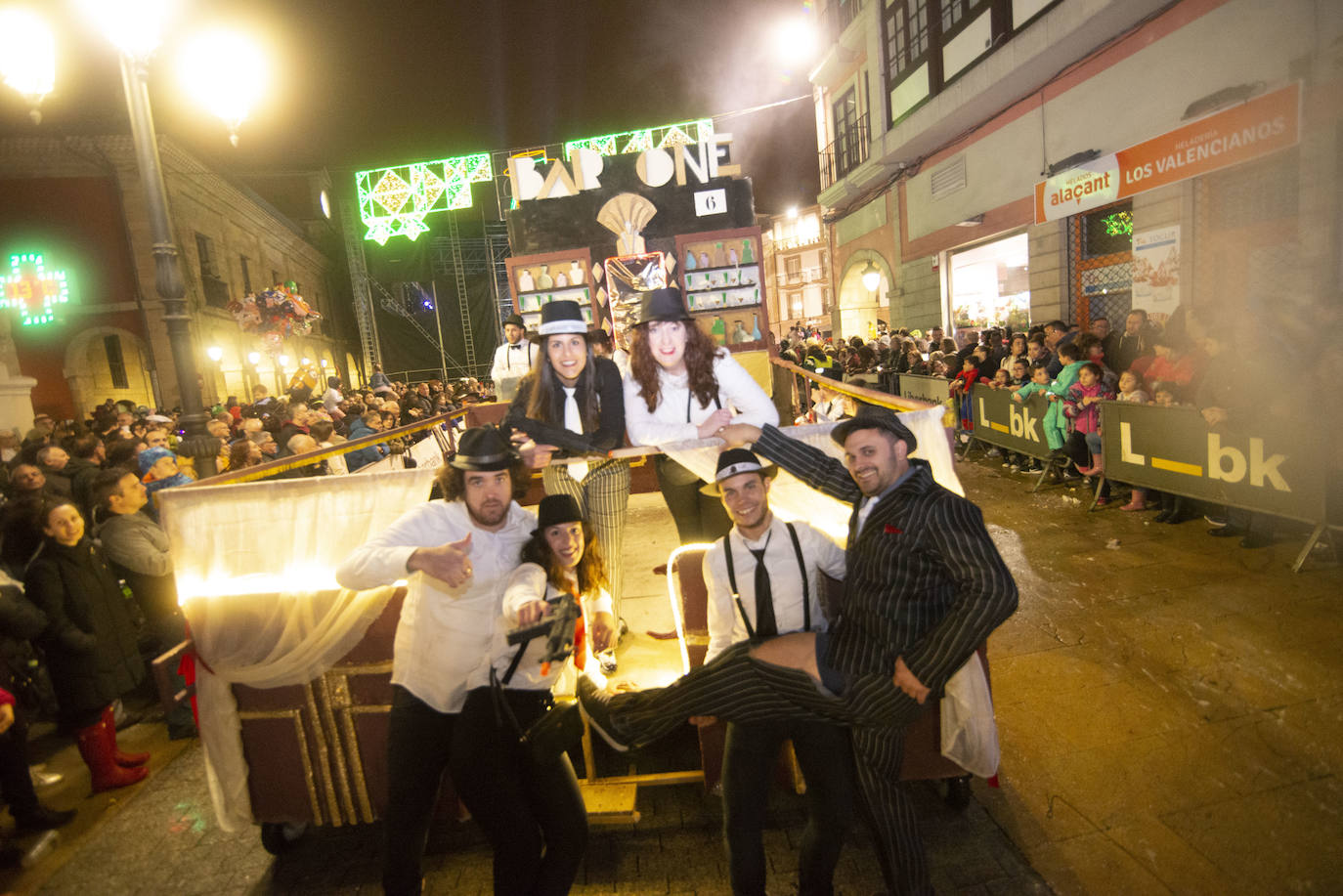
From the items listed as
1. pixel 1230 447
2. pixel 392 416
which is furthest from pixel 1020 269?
pixel 392 416

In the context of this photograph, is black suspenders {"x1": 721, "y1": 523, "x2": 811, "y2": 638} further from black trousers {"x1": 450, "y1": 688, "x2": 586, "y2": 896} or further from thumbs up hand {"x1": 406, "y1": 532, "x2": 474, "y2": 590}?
thumbs up hand {"x1": 406, "y1": 532, "x2": 474, "y2": 590}

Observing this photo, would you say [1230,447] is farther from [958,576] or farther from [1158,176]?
[1158,176]

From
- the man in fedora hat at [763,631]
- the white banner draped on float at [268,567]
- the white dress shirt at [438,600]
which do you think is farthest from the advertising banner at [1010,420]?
the white dress shirt at [438,600]

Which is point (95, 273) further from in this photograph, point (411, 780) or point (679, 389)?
point (411, 780)

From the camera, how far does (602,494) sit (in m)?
3.70

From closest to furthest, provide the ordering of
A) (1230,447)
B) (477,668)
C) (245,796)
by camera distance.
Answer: (477,668), (245,796), (1230,447)

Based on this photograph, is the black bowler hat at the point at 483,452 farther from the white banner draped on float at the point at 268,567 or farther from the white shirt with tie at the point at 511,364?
the white shirt with tie at the point at 511,364

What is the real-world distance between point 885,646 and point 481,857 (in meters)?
2.37

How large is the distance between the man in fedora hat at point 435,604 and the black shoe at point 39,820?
264 cm

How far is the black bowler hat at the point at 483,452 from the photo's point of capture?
2908mm

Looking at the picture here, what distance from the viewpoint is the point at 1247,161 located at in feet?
27.8

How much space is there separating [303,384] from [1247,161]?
17357mm

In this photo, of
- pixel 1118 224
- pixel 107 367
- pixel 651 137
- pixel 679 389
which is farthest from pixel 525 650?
pixel 107 367

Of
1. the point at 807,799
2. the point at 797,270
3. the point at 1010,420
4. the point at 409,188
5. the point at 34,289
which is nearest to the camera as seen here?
the point at 807,799
